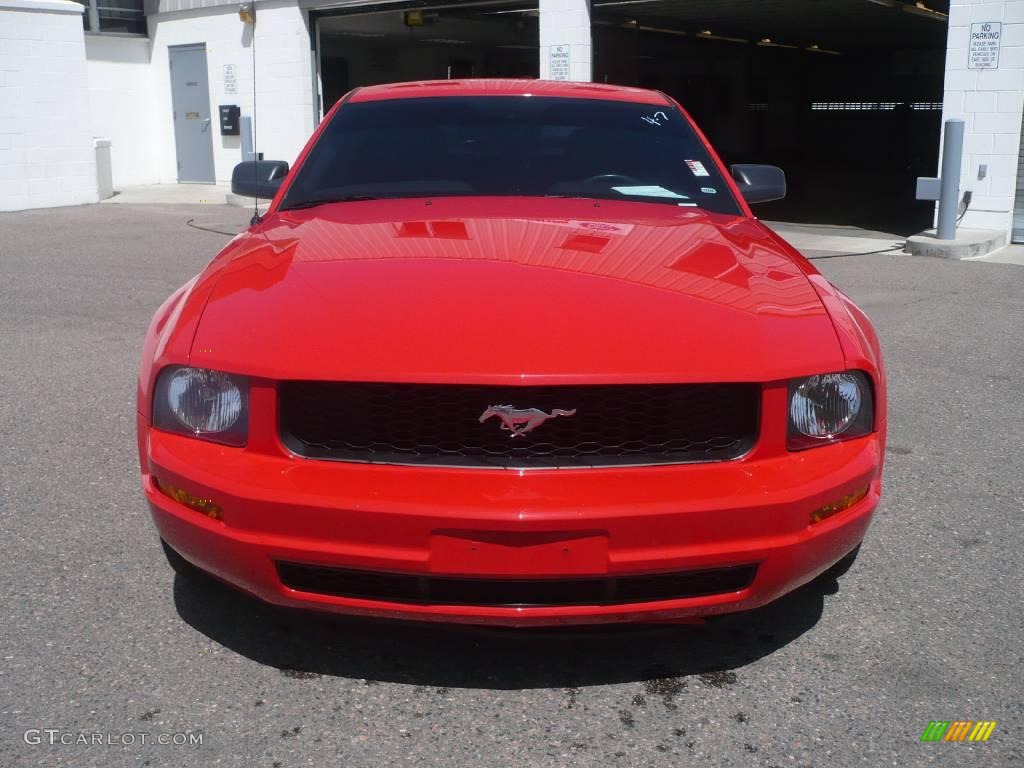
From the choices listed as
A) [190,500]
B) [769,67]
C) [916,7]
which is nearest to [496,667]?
[190,500]

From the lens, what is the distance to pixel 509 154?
12.9ft

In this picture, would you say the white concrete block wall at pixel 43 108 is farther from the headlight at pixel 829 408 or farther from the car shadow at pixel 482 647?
the headlight at pixel 829 408

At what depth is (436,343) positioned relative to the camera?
2412mm

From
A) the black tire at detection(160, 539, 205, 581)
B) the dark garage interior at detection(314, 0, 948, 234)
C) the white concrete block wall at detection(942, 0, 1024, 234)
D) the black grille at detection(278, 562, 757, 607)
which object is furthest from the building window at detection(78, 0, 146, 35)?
the black grille at detection(278, 562, 757, 607)

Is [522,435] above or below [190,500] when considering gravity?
above

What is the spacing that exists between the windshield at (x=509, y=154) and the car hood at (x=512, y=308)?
1.96ft

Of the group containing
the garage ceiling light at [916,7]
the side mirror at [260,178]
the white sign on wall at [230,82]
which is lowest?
the side mirror at [260,178]

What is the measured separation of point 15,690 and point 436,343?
4.30 ft

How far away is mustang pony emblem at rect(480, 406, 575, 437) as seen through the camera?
7.75ft

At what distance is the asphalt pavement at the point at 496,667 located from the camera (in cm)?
240

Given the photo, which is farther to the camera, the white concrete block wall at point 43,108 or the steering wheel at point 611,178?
the white concrete block wall at point 43,108

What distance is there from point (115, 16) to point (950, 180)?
15.3 metres

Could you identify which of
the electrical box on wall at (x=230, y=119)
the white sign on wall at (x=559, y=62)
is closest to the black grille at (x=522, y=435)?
the white sign on wall at (x=559, y=62)

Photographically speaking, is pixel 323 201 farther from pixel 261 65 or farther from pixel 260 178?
pixel 261 65
